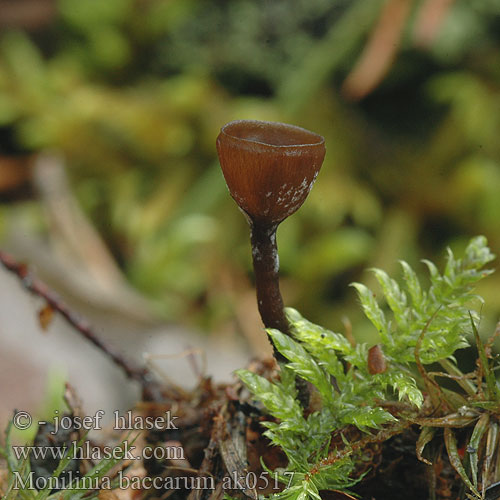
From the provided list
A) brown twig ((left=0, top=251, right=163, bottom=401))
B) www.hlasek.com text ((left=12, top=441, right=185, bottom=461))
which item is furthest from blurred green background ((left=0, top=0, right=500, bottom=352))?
www.hlasek.com text ((left=12, top=441, right=185, bottom=461))

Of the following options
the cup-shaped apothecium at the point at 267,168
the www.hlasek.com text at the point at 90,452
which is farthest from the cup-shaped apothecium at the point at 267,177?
the www.hlasek.com text at the point at 90,452

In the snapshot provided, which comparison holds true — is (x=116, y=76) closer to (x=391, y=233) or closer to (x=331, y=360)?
(x=391, y=233)

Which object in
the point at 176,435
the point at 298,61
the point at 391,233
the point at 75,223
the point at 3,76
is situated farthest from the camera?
the point at 3,76

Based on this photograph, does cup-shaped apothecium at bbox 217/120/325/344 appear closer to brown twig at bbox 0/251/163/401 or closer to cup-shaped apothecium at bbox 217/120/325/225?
cup-shaped apothecium at bbox 217/120/325/225

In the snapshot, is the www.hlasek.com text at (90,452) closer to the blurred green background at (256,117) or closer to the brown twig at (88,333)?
the brown twig at (88,333)

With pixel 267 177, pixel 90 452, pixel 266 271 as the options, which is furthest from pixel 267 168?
pixel 90 452

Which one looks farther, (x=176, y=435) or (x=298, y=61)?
(x=298, y=61)

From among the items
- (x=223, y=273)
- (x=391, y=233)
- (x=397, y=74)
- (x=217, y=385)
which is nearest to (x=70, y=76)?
(x=223, y=273)
